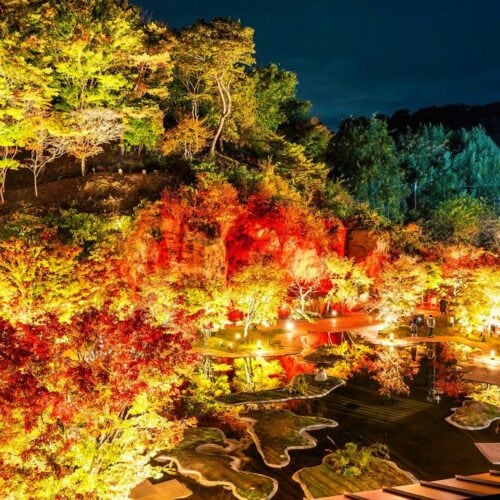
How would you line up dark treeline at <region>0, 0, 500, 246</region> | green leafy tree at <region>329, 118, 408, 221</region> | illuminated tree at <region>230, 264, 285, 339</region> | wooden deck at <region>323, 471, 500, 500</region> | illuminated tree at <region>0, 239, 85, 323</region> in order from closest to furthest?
wooden deck at <region>323, 471, 500, 500</region> < illuminated tree at <region>0, 239, 85, 323</region> < illuminated tree at <region>230, 264, 285, 339</region> < dark treeline at <region>0, 0, 500, 246</region> < green leafy tree at <region>329, 118, 408, 221</region>

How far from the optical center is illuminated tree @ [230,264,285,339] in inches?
909

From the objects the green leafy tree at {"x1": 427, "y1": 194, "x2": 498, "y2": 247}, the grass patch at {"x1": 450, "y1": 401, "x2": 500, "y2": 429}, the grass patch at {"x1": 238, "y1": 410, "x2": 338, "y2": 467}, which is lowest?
the grass patch at {"x1": 238, "y1": 410, "x2": 338, "y2": 467}

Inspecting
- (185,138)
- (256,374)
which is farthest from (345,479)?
(185,138)

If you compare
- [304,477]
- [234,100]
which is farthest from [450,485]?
[234,100]

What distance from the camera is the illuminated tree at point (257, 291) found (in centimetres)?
2308

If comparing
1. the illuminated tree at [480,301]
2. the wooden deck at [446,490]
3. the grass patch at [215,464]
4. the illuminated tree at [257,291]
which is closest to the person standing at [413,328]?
the illuminated tree at [480,301]

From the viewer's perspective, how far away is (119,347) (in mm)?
8844

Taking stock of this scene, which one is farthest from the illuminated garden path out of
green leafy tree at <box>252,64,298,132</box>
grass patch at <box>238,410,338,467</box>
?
green leafy tree at <box>252,64,298,132</box>

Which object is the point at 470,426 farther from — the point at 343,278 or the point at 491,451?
the point at 343,278

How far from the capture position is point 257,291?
23188 mm

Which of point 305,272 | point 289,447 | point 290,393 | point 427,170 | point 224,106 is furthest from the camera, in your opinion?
point 427,170

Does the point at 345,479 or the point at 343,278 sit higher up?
the point at 343,278

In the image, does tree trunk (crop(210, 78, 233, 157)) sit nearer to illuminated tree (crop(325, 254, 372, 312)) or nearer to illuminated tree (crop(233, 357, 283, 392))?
illuminated tree (crop(325, 254, 372, 312))

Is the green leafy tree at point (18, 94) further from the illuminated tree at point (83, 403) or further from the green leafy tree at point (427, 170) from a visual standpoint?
the green leafy tree at point (427, 170)
